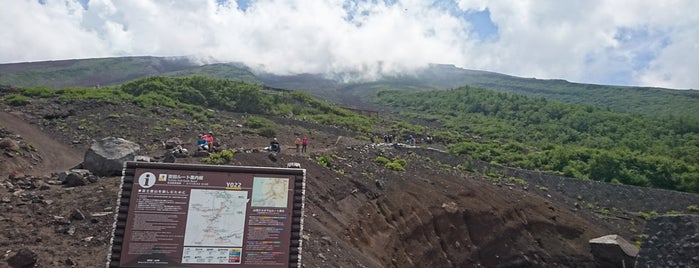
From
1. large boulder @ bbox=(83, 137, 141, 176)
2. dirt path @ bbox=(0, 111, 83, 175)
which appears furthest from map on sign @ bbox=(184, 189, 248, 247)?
dirt path @ bbox=(0, 111, 83, 175)

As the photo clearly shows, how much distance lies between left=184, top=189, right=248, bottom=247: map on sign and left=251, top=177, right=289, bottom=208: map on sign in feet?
0.56

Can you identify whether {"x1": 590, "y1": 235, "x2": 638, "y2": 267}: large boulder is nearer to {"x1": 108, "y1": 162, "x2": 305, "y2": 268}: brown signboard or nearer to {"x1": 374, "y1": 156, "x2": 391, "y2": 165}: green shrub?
{"x1": 374, "y1": 156, "x2": 391, "y2": 165}: green shrub

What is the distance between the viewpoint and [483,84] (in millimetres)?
116375

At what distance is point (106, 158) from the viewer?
12.1 meters

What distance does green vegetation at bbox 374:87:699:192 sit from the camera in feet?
102

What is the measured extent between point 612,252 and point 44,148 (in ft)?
69.5

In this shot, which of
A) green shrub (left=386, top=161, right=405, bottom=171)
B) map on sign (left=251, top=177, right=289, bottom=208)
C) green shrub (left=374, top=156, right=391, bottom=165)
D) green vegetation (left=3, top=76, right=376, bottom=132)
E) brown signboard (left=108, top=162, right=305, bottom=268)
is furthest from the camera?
green vegetation (left=3, top=76, right=376, bottom=132)

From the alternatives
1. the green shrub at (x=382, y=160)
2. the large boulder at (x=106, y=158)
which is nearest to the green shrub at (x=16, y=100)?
the large boulder at (x=106, y=158)

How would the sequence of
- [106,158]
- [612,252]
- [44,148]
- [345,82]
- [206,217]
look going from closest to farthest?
[206,217] → [106,158] → [44,148] → [612,252] → [345,82]

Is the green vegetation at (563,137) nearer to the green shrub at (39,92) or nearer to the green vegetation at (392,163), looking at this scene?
the green vegetation at (392,163)

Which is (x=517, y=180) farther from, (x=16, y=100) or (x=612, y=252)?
(x=16, y=100)

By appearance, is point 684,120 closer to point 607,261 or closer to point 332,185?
point 607,261

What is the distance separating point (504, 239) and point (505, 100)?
181 ft

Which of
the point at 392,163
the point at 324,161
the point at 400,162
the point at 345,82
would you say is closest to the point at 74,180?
the point at 324,161
